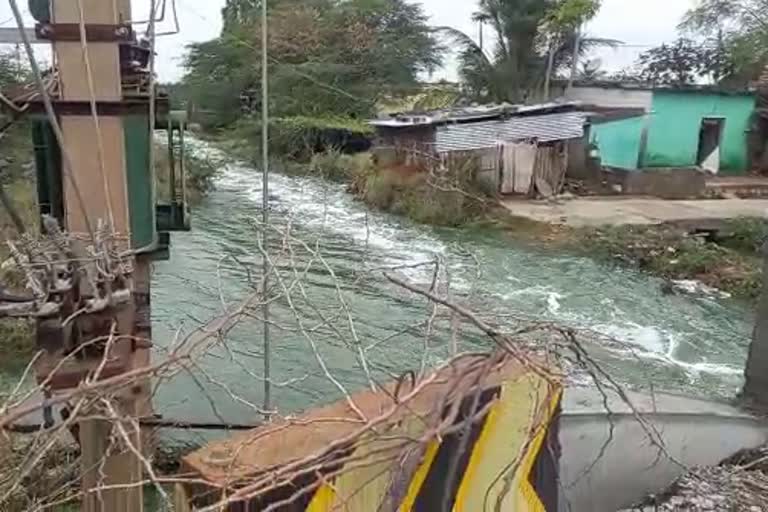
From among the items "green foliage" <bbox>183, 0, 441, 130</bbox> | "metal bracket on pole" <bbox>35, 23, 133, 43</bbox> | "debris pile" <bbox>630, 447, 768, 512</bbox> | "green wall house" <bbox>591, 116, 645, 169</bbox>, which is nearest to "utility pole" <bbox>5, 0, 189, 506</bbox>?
"metal bracket on pole" <bbox>35, 23, 133, 43</bbox>

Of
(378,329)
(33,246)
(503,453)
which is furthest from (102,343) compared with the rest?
(378,329)

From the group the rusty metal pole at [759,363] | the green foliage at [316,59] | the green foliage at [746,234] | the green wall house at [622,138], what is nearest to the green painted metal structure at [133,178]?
the rusty metal pole at [759,363]

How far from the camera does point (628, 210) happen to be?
12.8 metres

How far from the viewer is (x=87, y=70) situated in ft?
7.70

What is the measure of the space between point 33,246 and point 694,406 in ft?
12.3

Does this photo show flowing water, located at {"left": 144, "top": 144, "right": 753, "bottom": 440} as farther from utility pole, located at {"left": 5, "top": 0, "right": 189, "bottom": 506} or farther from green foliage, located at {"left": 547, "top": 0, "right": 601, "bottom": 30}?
green foliage, located at {"left": 547, "top": 0, "right": 601, "bottom": 30}

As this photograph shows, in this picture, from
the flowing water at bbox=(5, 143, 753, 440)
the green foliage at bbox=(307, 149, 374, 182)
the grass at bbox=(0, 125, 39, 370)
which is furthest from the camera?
the green foliage at bbox=(307, 149, 374, 182)

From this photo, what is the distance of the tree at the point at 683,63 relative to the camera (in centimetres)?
1869

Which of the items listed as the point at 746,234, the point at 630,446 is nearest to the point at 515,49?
the point at 746,234

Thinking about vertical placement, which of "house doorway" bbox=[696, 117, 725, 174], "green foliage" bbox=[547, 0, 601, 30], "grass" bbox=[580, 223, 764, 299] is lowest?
"grass" bbox=[580, 223, 764, 299]

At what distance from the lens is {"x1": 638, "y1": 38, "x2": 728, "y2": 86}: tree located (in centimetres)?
1869

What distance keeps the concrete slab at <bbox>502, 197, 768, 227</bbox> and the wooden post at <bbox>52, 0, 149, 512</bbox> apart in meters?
9.92

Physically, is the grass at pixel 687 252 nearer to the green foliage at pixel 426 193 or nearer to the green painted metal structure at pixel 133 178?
the green foliage at pixel 426 193

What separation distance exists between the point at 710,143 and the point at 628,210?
4770 millimetres
